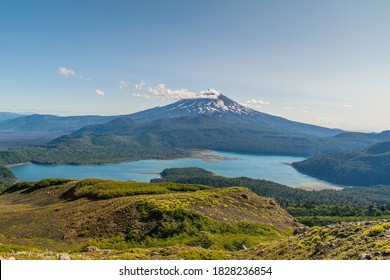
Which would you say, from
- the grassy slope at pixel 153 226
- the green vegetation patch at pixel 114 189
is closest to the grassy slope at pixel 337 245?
the grassy slope at pixel 153 226

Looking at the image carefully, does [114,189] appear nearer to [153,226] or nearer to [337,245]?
[153,226]

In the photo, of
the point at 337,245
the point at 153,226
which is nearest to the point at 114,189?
the point at 153,226

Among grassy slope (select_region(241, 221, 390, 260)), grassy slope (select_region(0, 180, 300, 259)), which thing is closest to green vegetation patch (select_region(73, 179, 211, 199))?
grassy slope (select_region(0, 180, 300, 259))

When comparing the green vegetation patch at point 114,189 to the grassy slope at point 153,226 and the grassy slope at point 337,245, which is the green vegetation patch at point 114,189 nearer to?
the grassy slope at point 153,226

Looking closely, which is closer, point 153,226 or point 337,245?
point 337,245

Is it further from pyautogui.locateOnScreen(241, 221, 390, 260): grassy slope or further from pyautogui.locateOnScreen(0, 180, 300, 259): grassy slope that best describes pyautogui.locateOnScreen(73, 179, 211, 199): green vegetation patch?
pyautogui.locateOnScreen(241, 221, 390, 260): grassy slope

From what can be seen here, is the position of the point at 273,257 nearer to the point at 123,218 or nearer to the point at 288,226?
the point at 123,218

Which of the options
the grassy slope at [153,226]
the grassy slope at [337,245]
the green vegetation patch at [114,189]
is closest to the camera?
the grassy slope at [337,245]

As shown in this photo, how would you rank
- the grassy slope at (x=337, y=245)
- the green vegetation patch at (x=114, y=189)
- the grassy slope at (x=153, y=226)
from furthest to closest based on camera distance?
the green vegetation patch at (x=114, y=189) < the grassy slope at (x=153, y=226) < the grassy slope at (x=337, y=245)

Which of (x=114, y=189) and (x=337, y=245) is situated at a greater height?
(x=337, y=245)
